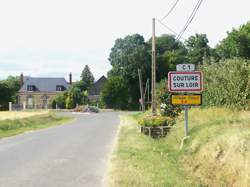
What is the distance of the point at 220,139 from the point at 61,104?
95507 millimetres

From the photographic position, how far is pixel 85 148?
19.5 metres

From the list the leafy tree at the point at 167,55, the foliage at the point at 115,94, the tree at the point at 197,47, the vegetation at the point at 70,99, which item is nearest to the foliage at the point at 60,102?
the vegetation at the point at 70,99

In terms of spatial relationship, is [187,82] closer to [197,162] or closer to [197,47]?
[197,162]

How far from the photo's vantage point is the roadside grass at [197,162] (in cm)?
1041

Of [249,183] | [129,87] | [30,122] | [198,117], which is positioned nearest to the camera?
[249,183]

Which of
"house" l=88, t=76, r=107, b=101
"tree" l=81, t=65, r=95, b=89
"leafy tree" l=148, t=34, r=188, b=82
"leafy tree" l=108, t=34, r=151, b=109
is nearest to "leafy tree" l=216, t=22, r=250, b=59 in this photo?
"leafy tree" l=148, t=34, r=188, b=82

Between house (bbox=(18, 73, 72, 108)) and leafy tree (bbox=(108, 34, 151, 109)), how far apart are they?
23.7 m

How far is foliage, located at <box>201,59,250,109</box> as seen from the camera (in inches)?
852

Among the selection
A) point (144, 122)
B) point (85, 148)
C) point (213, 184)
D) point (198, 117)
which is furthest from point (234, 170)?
point (144, 122)

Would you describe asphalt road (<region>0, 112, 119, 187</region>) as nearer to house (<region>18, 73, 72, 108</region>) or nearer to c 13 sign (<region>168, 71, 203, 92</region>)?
c 13 sign (<region>168, 71, 203, 92</region>)

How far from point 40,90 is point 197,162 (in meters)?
112

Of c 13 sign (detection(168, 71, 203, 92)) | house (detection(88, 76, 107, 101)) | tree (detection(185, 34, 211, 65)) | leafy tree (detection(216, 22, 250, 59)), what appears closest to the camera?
c 13 sign (detection(168, 71, 203, 92))

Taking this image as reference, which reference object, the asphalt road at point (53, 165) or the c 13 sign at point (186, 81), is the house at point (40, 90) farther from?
the c 13 sign at point (186, 81)

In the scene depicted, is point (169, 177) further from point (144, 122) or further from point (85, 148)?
point (144, 122)
